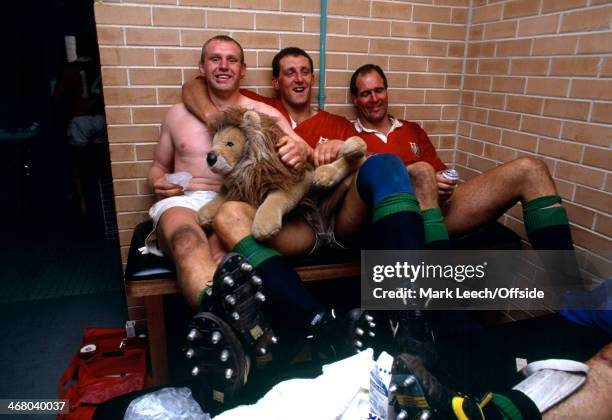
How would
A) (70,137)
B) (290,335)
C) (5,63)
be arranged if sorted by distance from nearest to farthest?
(290,335) < (70,137) < (5,63)

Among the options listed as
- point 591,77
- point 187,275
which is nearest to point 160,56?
point 187,275

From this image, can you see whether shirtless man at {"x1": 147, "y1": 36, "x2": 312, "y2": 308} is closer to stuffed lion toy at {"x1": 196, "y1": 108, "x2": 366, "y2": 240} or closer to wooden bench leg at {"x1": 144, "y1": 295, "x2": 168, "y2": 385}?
stuffed lion toy at {"x1": 196, "y1": 108, "x2": 366, "y2": 240}

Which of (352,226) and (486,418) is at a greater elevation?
(352,226)

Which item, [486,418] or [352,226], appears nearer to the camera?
[486,418]

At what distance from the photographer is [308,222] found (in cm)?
181

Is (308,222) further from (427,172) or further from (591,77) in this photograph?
(591,77)

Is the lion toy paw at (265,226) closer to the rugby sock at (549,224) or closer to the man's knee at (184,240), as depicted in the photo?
the man's knee at (184,240)

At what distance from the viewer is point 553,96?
2021 mm

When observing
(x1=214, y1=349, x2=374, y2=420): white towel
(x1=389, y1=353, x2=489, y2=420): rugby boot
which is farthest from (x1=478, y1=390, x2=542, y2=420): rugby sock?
(x1=214, y1=349, x2=374, y2=420): white towel

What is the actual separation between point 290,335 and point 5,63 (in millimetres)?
5323

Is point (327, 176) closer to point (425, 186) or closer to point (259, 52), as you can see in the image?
point (425, 186)

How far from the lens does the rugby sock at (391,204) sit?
1410mm

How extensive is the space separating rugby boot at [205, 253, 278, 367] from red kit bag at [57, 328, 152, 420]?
0.83 meters

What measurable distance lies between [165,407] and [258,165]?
2.83ft
